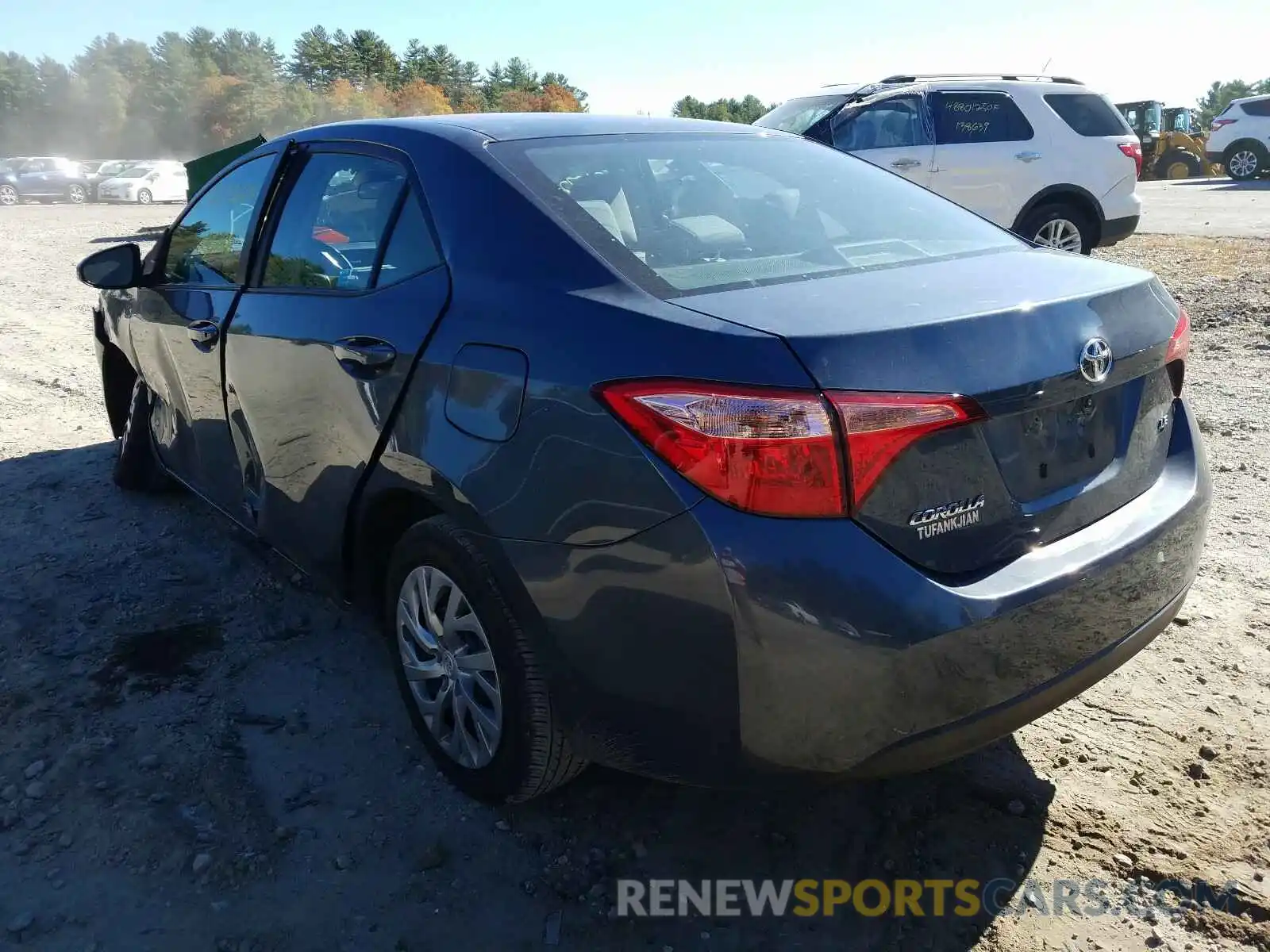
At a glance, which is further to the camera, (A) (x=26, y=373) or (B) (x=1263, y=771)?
(A) (x=26, y=373)

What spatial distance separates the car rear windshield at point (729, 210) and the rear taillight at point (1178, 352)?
49 centimetres

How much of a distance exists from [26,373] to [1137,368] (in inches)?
307

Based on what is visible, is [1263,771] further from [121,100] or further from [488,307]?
[121,100]

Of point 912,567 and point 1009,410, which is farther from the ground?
point 1009,410

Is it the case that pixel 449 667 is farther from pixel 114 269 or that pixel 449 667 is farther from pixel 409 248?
pixel 114 269

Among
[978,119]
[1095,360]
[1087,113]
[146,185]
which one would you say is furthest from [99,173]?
[1095,360]

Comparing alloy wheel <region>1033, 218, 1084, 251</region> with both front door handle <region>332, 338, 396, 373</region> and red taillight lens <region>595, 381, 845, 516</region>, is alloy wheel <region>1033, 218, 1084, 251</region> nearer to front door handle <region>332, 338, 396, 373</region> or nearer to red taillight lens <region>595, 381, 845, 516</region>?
front door handle <region>332, 338, 396, 373</region>

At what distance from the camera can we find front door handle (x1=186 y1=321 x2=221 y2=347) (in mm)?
3377

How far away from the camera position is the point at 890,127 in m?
9.85

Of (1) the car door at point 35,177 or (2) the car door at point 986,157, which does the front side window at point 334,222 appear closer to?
(2) the car door at point 986,157

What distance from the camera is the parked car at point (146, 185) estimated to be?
107 feet

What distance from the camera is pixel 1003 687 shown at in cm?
197

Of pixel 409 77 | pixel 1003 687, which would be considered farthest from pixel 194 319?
pixel 409 77

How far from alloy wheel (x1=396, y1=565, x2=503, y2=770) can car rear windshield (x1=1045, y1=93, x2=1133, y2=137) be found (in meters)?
9.53
